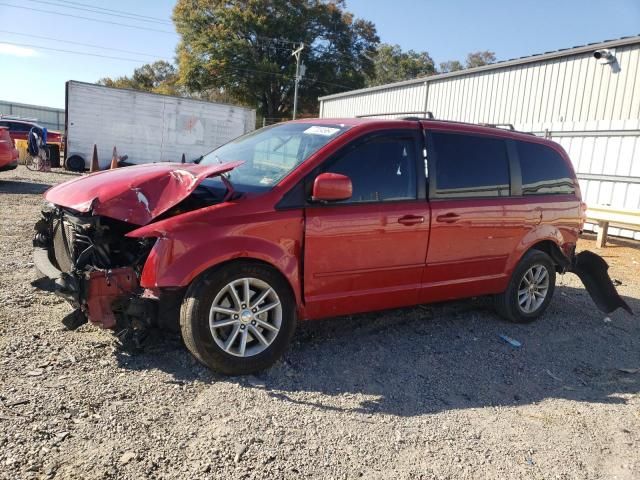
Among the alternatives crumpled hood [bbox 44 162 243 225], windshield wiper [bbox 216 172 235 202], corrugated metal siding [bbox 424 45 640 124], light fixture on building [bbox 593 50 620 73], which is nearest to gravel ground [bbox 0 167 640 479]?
crumpled hood [bbox 44 162 243 225]

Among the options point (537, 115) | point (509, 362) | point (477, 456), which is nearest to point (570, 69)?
point (537, 115)

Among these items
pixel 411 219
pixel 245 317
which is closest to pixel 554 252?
pixel 411 219

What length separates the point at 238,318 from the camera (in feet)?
11.7

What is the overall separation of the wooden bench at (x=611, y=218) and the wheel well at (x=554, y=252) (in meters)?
4.93

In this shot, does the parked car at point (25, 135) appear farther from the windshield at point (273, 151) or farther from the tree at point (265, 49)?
the tree at point (265, 49)

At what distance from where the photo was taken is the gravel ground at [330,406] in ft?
9.03

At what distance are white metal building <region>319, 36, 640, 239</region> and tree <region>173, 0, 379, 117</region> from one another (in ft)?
97.8

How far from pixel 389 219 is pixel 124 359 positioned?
225 cm

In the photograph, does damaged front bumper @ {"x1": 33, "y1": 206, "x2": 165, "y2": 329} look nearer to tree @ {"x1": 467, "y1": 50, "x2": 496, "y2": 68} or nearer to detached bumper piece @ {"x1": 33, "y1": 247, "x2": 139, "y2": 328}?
detached bumper piece @ {"x1": 33, "y1": 247, "x2": 139, "y2": 328}

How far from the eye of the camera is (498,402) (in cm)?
367

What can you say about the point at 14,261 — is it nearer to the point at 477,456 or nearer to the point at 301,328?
the point at 301,328

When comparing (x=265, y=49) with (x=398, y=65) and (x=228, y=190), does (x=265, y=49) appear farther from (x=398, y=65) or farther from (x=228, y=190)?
(x=228, y=190)

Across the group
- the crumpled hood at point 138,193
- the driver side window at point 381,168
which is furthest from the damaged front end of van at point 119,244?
the driver side window at point 381,168

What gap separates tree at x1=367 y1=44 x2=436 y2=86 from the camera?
5975 cm
